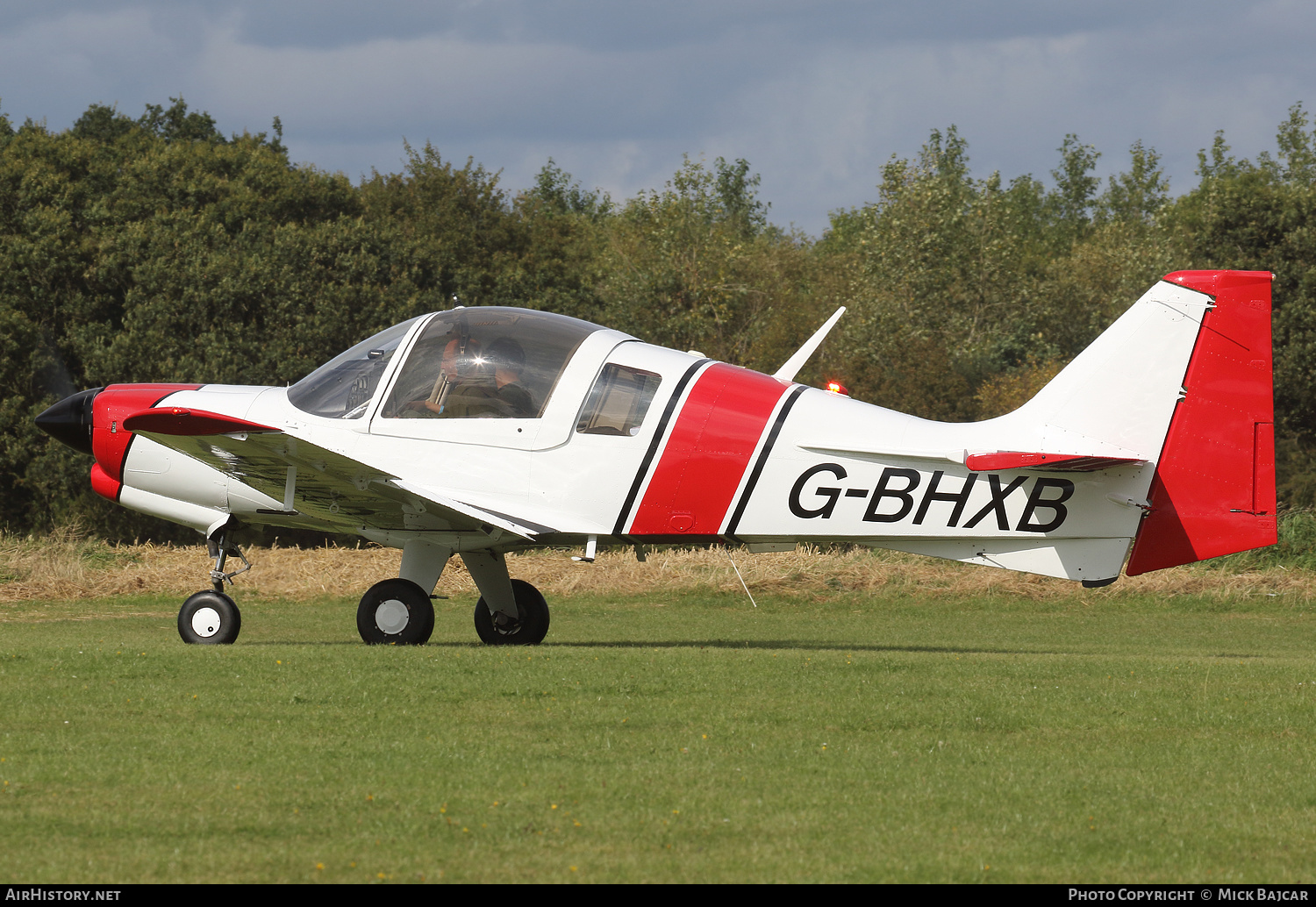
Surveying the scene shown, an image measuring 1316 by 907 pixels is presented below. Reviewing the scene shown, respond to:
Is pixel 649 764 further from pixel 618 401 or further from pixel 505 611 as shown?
pixel 505 611

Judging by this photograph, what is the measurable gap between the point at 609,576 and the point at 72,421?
1097cm

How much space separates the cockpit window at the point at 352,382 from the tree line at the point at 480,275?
74.4ft

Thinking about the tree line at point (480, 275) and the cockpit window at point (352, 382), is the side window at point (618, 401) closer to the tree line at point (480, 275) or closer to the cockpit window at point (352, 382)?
the cockpit window at point (352, 382)

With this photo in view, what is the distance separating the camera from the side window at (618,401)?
10.7 meters

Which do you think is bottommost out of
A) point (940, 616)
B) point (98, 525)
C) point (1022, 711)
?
point (98, 525)

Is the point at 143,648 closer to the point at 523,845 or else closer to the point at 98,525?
the point at 523,845

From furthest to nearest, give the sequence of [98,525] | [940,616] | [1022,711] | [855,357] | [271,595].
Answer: [855,357] → [98,525] → [271,595] → [940,616] → [1022,711]

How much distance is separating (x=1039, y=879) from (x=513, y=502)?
→ 676 centimetres

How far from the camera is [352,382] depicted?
1127 centimetres

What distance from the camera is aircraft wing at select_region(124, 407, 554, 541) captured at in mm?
9453

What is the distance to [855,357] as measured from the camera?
131 feet

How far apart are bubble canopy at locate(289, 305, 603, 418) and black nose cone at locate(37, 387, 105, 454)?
235cm

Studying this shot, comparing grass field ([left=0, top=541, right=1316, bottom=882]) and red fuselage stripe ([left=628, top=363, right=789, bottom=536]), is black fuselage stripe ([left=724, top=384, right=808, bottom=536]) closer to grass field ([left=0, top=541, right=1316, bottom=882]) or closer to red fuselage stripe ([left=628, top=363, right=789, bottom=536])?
red fuselage stripe ([left=628, top=363, right=789, bottom=536])
